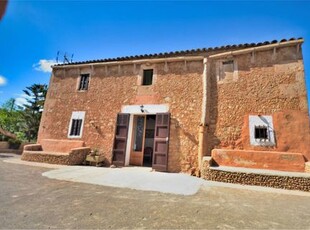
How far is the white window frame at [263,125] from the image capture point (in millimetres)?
7496

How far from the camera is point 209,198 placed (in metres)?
4.57

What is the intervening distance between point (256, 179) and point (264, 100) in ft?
11.4

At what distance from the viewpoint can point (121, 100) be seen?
10.2m

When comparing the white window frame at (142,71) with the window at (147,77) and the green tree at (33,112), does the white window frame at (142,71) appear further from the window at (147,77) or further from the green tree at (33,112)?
the green tree at (33,112)

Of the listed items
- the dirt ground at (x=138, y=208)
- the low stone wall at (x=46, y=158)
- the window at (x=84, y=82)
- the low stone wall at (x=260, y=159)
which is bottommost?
the dirt ground at (x=138, y=208)

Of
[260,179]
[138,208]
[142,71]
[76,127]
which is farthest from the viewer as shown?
[76,127]

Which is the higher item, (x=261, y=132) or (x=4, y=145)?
(x=261, y=132)

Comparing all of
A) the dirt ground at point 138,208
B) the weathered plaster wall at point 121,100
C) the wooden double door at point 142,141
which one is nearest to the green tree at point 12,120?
the weathered plaster wall at point 121,100

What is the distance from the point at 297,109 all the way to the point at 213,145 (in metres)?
3.55

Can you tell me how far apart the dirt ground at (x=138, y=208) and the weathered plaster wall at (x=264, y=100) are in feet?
9.43

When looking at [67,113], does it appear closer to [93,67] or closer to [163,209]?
[93,67]

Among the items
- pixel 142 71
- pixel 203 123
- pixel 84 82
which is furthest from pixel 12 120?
pixel 203 123

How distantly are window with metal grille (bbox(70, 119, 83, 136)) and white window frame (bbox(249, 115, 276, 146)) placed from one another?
8800mm

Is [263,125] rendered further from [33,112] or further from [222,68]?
[33,112]
